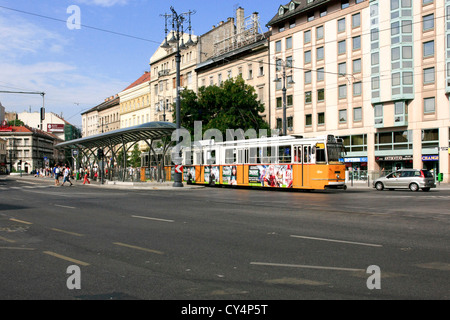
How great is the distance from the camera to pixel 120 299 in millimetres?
4883

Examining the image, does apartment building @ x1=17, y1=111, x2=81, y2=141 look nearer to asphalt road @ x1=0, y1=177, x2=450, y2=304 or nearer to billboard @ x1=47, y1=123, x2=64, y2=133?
billboard @ x1=47, y1=123, x2=64, y2=133

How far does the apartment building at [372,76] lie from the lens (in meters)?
40.5

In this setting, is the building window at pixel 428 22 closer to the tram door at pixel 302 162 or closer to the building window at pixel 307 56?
the building window at pixel 307 56

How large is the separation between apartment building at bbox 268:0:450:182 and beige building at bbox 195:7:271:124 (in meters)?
2.33

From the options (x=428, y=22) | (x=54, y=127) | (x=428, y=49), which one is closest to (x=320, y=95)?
(x=428, y=49)

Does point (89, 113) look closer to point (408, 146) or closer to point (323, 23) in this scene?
point (323, 23)

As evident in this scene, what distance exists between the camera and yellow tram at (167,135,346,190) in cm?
2667

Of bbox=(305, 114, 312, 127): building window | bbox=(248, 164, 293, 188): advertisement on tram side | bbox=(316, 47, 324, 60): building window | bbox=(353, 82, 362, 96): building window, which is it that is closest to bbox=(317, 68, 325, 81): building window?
bbox=(316, 47, 324, 60): building window

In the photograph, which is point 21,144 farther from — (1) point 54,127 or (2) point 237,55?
(2) point 237,55

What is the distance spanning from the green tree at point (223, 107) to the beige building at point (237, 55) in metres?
4.65

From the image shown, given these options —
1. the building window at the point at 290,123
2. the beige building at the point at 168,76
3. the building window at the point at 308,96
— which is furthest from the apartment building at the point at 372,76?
the beige building at the point at 168,76

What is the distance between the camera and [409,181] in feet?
104

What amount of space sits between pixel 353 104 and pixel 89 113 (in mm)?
86075
